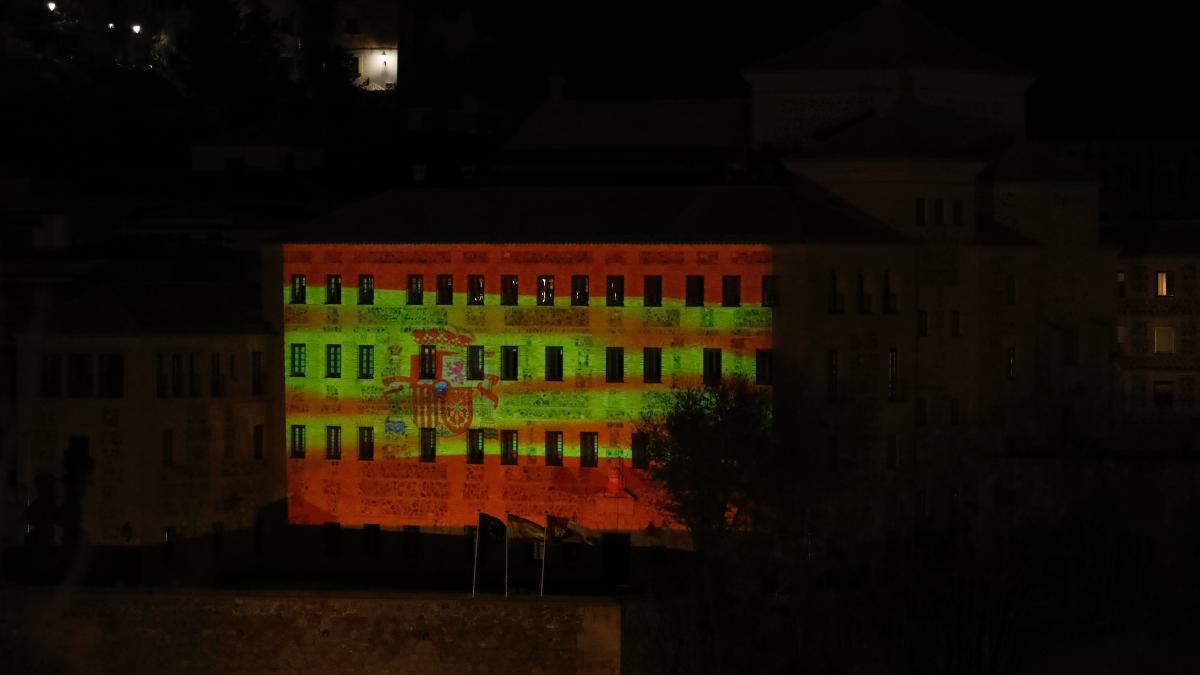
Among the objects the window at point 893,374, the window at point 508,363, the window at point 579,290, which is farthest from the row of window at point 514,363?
the window at point 893,374

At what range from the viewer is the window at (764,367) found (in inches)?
3071

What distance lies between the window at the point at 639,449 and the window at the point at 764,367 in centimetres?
294

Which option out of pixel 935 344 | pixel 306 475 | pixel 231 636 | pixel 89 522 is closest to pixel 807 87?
pixel 935 344

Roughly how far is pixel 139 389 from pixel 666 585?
1542 centimetres

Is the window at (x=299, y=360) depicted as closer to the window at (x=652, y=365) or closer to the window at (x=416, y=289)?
the window at (x=416, y=289)

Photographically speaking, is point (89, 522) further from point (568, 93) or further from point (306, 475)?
point (568, 93)

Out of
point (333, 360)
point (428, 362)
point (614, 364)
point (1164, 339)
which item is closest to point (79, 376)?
point (333, 360)

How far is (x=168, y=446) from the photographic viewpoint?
255 feet

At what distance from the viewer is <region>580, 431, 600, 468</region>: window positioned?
260ft

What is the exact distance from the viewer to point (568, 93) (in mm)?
125062

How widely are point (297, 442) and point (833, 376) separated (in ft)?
43.2

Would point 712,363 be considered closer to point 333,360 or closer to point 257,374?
point 333,360

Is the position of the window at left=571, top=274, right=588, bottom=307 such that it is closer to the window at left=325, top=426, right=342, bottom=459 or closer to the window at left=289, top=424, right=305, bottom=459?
the window at left=325, top=426, right=342, bottom=459

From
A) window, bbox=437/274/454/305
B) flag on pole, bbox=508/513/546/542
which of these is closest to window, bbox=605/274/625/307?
window, bbox=437/274/454/305
